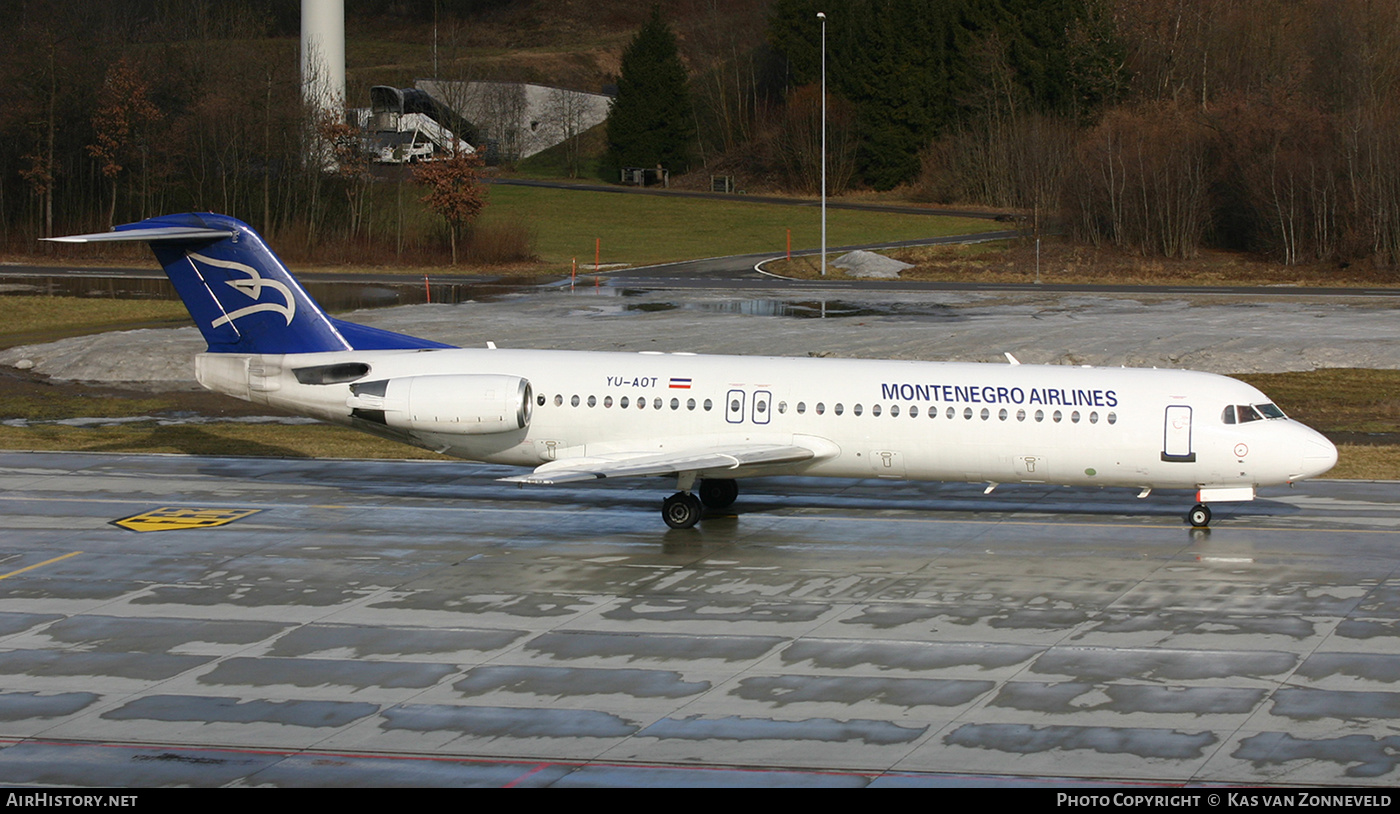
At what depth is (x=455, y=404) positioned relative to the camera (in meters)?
25.8

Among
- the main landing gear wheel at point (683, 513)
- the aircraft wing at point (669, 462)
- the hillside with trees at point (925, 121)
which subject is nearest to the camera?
the aircraft wing at point (669, 462)

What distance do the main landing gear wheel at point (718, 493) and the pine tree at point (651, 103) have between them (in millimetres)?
98659

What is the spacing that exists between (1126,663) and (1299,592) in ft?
16.8

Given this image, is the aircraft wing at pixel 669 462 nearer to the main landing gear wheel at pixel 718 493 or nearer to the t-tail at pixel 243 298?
the main landing gear wheel at pixel 718 493

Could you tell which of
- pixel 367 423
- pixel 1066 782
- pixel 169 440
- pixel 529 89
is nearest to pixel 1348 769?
pixel 1066 782

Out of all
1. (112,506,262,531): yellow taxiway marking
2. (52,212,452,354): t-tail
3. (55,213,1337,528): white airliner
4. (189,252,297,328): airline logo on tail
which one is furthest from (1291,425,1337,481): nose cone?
(112,506,262,531): yellow taxiway marking

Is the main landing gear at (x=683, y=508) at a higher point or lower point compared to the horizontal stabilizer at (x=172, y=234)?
lower

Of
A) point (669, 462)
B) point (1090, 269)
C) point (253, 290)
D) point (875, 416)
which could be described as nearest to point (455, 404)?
point (669, 462)

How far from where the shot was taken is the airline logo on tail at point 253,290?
1077 inches

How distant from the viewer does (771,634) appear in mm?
19031

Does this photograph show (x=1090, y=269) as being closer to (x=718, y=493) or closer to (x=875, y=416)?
(x=718, y=493)

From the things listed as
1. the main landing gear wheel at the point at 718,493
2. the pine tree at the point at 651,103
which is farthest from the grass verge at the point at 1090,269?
the main landing gear wheel at the point at 718,493

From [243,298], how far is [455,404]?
545cm

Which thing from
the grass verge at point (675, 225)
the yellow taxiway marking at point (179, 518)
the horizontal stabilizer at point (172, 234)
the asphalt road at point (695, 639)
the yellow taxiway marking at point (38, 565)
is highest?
the grass verge at point (675, 225)
